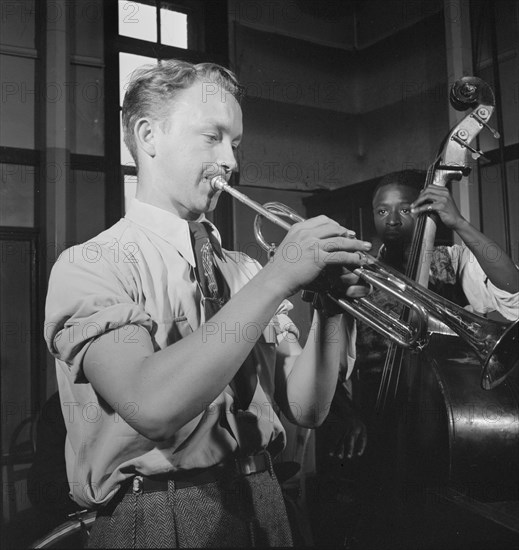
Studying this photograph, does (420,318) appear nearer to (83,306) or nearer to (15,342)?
(83,306)

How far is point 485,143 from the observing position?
160cm

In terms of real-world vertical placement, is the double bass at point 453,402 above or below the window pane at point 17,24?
below

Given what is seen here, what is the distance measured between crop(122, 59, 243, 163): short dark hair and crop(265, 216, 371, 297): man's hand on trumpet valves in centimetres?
45

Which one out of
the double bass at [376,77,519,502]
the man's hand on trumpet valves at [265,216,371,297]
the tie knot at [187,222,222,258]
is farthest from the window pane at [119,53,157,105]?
the double bass at [376,77,519,502]

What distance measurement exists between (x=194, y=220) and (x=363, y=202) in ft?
1.76

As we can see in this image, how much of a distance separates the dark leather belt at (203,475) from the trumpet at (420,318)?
362mm

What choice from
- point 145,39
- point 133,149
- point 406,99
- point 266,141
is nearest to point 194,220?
point 133,149

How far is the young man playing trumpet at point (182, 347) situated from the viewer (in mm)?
913

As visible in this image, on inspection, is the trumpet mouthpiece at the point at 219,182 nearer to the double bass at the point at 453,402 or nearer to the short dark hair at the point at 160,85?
the short dark hair at the point at 160,85

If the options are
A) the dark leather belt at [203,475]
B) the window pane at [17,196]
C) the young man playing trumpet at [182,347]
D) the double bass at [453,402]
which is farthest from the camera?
the double bass at [453,402]

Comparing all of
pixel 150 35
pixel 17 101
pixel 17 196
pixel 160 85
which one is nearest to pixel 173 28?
pixel 150 35

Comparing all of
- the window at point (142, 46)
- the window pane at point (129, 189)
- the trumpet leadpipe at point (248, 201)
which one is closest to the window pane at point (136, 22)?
the window at point (142, 46)

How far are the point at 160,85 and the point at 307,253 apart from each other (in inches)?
21.3

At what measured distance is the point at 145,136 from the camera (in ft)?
4.11
